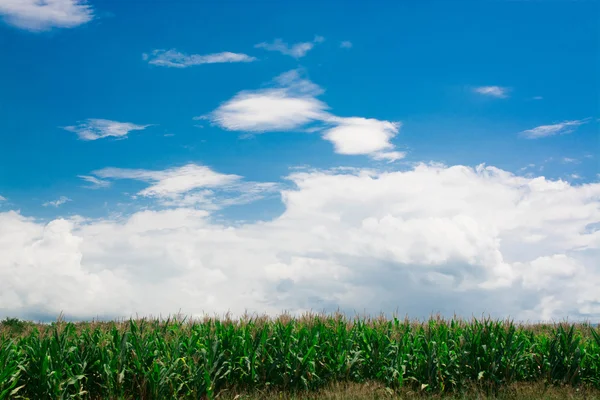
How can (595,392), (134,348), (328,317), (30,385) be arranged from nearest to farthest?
(30,385), (134,348), (595,392), (328,317)

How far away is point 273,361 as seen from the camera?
1342cm

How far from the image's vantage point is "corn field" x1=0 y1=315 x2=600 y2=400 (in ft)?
39.1

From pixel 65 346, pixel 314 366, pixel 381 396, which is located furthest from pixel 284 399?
pixel 65 346

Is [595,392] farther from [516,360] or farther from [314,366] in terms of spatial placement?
[314,366]

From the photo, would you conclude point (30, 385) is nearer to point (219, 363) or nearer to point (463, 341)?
point (219, 363)

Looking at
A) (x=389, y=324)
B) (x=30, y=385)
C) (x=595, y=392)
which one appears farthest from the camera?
(x=389, y=324)

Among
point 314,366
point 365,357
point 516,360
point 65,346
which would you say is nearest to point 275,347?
point 314,366

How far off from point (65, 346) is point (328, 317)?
410 inches

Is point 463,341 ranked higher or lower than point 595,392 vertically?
higher

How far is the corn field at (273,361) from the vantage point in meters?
11.9

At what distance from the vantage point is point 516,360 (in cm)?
1480

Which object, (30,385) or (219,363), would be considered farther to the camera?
(219,363)

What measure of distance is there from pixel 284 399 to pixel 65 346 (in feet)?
17.8

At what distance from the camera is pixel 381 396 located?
41.7ft
